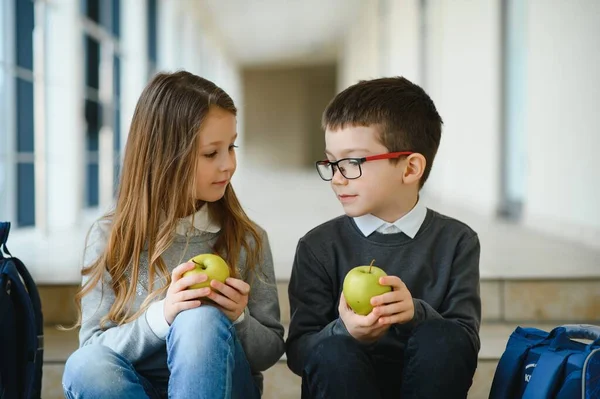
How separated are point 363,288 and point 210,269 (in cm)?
30

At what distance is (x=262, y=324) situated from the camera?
1.57 m

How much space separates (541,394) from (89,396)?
2.77 feet

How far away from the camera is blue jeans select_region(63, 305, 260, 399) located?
4.13 feet

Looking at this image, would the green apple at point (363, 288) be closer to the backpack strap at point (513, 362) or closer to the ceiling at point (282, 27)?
the backpack strap at point (513, 362)

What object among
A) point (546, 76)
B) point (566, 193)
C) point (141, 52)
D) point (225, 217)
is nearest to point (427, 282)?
point (225, 217)

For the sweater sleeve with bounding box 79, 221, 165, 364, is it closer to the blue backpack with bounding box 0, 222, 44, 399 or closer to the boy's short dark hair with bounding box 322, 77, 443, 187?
the blue backpack with bounding box 0, 222, 44, 399

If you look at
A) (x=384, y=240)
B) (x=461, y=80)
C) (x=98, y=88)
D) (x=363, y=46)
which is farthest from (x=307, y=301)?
(x=363, y=46)

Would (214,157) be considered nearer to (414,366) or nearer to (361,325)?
(361,325)

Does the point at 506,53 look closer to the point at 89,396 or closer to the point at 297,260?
the point at 297,260

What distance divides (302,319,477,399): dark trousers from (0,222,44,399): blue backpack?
656 millimetres

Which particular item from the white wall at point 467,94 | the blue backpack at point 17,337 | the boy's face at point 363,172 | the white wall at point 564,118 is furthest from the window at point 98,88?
the boy's face at point 363,172

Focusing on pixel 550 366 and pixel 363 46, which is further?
pixel 363 46

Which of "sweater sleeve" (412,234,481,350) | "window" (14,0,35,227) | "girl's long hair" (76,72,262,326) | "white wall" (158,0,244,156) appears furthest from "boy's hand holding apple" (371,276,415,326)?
"white wall" (158,0,244,156)

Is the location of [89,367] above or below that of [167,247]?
below
